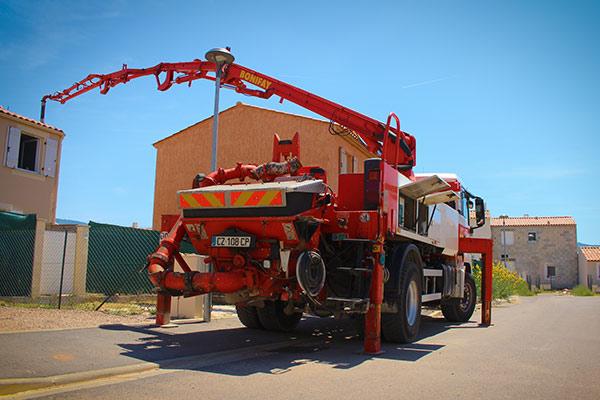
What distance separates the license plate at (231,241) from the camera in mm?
7273

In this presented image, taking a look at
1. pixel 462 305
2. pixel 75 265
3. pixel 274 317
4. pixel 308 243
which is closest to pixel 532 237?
pixel 462 305

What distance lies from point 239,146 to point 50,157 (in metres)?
7.56

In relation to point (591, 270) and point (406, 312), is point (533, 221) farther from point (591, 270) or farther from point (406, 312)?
point (406, 312)

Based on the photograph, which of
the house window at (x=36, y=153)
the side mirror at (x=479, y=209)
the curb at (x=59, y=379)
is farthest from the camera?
the house window at (x=36, y=153)

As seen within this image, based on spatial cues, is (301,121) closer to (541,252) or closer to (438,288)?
(438,288)

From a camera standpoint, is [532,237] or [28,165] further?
[532,237]

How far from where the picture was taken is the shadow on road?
6602mm

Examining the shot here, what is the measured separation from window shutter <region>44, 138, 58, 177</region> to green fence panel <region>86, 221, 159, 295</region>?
4892mm

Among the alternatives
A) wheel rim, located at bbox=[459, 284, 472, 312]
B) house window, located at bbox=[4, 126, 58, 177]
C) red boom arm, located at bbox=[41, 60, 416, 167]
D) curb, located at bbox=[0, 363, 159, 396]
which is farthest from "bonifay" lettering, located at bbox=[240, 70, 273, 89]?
house window, located at bbox=[4, 126, 58, 177]

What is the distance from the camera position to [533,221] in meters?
56.5

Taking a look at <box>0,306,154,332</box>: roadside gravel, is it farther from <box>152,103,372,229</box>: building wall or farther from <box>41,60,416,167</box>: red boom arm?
<box>152,103,372,229</box>: building wall

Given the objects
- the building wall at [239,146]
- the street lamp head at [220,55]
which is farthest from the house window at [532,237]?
the street lamp head at [220,55]

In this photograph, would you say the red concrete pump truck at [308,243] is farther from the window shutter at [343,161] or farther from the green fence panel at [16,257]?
the window shutter at [343,161]

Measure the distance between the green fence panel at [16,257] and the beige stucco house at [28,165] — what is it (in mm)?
4018
